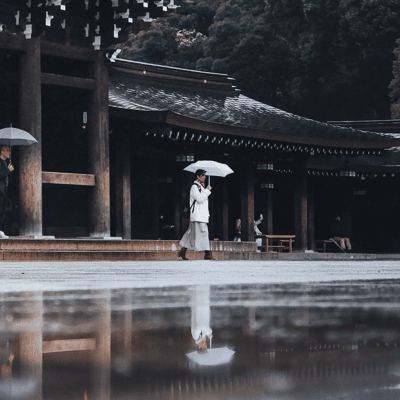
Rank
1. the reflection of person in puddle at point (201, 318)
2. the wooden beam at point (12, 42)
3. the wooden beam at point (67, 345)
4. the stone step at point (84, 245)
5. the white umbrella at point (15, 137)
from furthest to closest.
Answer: the wooden beam at point (12, 42) → the white umbrella at point (15, 137) → the stone step at point (84, 245) → the reflection of person in puddle at point (201, 318) → the wooden beam at point (67, 345)

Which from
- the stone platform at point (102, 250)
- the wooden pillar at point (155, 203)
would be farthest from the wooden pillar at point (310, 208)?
the stone platform at point (102, 250)

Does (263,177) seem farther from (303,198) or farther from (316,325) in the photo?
(316,325)

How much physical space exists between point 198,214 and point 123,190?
224 inches

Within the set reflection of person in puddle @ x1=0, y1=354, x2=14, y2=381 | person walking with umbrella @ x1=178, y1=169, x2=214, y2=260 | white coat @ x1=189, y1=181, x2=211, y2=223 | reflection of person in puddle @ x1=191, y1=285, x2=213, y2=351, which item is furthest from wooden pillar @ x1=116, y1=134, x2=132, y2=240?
reflection of person in puddle @ x1=0, y1=354, x2=14, y2=381

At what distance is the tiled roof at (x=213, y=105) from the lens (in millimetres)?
21281

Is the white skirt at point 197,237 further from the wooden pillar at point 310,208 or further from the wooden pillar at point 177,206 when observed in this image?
the wooden pillar at point 310,208

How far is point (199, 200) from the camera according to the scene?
14047mm

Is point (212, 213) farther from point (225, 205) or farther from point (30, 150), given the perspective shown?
point (30, 150)

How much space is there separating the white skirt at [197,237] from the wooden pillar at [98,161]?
4.13 m

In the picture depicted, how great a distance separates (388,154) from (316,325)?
22899 mm

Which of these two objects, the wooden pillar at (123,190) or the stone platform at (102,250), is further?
the wooden pillar at (123,190)

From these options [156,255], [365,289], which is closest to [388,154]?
[156,255]

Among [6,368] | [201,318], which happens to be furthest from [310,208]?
[6,368]

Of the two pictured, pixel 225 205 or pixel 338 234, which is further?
pixel 338 234
